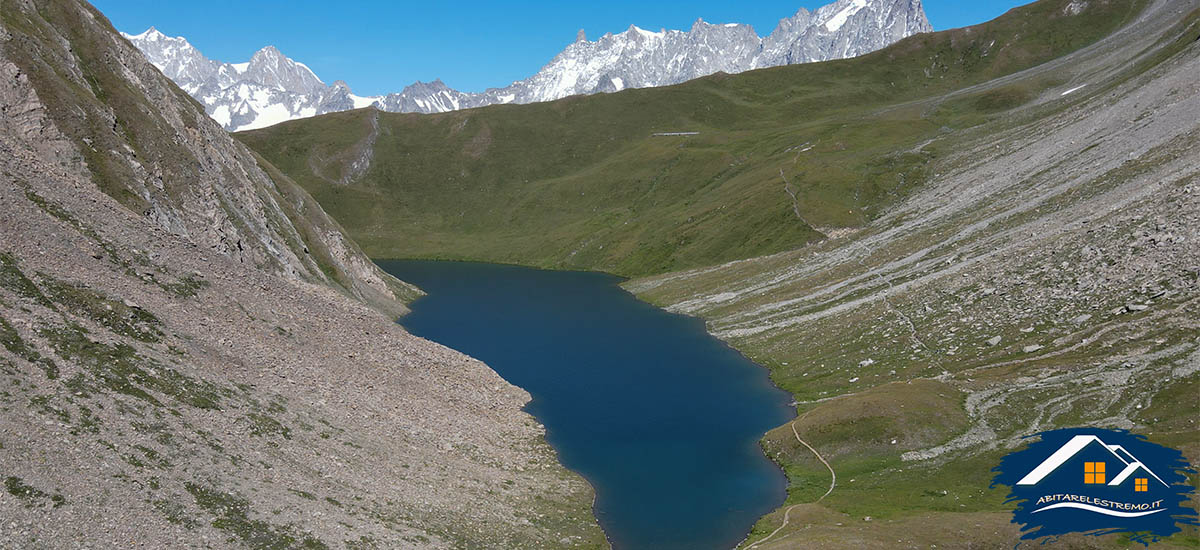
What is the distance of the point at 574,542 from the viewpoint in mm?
56625


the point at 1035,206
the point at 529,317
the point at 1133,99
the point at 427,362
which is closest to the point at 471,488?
the point at 427,362

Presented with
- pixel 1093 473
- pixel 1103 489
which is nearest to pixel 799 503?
pixel 1093 473

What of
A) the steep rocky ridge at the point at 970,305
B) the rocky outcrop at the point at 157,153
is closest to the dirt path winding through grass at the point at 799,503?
the steep rocky ridge at the point at 970,305

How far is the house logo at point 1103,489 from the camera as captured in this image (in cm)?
4691

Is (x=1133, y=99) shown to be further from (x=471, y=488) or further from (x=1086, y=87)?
(x=471, y=488)

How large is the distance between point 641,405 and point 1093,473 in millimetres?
50268

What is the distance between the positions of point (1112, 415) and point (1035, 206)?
65.9 metres

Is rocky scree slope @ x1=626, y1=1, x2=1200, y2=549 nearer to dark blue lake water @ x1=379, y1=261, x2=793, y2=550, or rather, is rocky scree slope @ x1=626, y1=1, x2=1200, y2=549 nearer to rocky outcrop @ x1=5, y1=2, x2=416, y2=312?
dark blue lake water @ x1=379, y1=261, x2=793, y2=550

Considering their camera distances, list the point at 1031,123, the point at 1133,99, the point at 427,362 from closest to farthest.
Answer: the point at 427,362
the point at 1133,99
the point at 1031,123

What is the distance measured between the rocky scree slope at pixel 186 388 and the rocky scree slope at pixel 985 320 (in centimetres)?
2571

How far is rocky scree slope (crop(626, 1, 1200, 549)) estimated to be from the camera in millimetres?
60281

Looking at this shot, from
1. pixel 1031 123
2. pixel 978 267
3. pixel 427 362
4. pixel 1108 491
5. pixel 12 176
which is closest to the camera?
pixel 1108 491

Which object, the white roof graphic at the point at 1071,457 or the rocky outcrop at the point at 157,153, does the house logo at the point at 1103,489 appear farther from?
the rocky outcrop at the point at 157,153

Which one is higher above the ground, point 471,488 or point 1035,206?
point 1035,206
